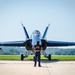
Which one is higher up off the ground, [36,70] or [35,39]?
[35,39]

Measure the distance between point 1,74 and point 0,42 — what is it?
67.7 feet

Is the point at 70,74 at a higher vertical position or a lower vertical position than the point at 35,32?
lower

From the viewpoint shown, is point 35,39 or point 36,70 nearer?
point 36,70

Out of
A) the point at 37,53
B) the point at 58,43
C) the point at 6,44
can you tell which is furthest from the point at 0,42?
the point at 37,53

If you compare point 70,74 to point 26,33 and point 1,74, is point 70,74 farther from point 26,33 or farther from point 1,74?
point 26,33

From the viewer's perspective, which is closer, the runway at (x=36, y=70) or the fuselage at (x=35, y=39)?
the runway at (x=36, y=70)

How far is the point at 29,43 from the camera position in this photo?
22.6 meters

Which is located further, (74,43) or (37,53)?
(74,43)

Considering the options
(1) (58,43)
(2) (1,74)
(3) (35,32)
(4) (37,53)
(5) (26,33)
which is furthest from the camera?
(1) (58,43)

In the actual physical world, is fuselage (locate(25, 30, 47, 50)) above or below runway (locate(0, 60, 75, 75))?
above

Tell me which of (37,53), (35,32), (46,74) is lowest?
(46,74)

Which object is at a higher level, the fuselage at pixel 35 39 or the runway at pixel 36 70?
the fuselage at pixel 35 39

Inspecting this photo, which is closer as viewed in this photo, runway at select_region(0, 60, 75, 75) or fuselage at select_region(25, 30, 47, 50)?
runway at select_region(0, 60, 75, 75)

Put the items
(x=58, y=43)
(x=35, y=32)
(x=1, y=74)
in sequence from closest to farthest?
(x=1, y=74)
(x=35, y=32)
(x=58, y=43)
